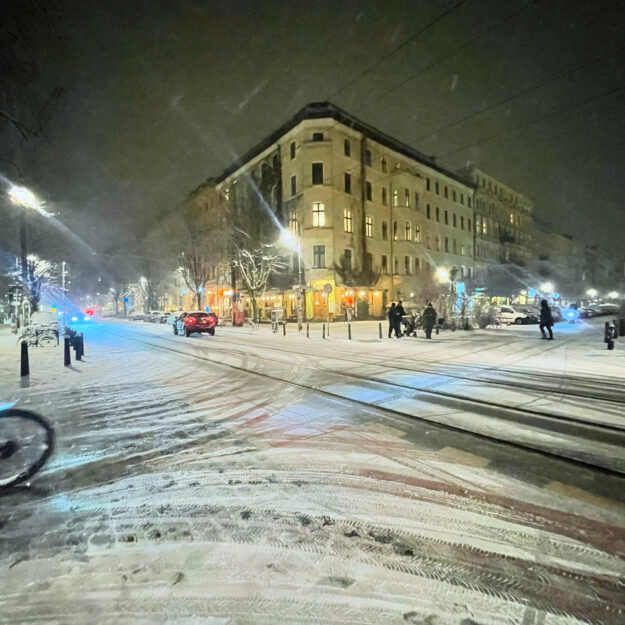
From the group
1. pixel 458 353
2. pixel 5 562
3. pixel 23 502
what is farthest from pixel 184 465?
pixel 458 353

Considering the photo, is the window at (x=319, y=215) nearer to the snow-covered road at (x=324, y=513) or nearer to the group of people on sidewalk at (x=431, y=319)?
the group of people on sidewalk at (x=431, y=319)

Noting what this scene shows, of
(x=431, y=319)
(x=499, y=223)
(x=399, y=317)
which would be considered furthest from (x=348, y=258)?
(x=499, y=223)

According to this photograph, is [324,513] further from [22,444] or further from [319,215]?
[319,215]

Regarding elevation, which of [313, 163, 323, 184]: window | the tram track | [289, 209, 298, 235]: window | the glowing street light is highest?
[313, 163, 323, 184]: window

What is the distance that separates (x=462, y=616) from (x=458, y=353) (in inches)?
487

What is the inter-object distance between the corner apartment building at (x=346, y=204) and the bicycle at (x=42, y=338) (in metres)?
19.6

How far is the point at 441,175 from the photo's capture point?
50.8 metres

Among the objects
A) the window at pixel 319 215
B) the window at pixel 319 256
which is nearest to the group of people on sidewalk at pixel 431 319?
the window at pixel 319 256

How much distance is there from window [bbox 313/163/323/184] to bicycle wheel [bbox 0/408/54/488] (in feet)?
109

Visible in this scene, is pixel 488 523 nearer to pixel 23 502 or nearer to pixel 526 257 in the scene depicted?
pixel 23 502

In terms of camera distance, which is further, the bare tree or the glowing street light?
the glowing street light

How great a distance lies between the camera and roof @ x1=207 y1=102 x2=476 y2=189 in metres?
35.7

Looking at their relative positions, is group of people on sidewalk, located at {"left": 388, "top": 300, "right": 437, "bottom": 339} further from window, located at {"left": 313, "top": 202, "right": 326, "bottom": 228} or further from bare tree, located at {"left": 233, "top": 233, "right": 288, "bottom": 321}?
window, located at {"left": 313, "top": 202, "right": 326, "bottom": 228}

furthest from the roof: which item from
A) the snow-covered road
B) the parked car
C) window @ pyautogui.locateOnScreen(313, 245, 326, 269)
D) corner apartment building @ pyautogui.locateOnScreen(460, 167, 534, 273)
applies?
the snow-covered road
